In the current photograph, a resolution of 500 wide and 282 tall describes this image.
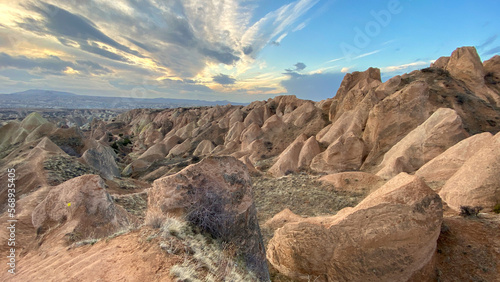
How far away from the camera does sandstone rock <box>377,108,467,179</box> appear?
12906 millimetres

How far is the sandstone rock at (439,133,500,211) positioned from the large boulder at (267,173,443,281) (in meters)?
2.85

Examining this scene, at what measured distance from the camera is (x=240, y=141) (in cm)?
3469

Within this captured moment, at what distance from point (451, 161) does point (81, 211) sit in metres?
14.3

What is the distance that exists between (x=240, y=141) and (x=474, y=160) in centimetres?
2837

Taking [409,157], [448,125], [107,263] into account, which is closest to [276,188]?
[409,157]

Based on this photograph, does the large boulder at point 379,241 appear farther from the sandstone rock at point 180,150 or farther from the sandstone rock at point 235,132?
the sandstone rock at point 180,150

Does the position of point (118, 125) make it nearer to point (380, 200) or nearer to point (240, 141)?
point (240, 141)

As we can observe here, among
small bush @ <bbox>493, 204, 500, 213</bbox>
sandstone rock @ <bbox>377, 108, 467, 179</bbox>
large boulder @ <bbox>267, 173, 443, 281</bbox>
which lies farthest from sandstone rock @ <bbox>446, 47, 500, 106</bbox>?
large boulder @ <bbox>267, 173, 443, 281</bbox>

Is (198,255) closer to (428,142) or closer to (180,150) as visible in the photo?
(428,142)

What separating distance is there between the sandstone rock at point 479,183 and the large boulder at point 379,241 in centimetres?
285

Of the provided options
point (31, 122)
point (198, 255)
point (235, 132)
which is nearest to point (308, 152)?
point (198, 255)

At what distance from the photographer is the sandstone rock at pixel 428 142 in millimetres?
12906

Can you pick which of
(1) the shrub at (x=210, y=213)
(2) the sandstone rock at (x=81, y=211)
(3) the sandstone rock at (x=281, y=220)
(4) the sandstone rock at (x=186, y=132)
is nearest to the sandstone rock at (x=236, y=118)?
(4) the sandstone rock at (x=186, y=132)

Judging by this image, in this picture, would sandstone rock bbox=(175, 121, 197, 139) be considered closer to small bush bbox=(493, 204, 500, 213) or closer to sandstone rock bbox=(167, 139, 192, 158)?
sandstone rock bbox=(167, 139, 192, 158)
